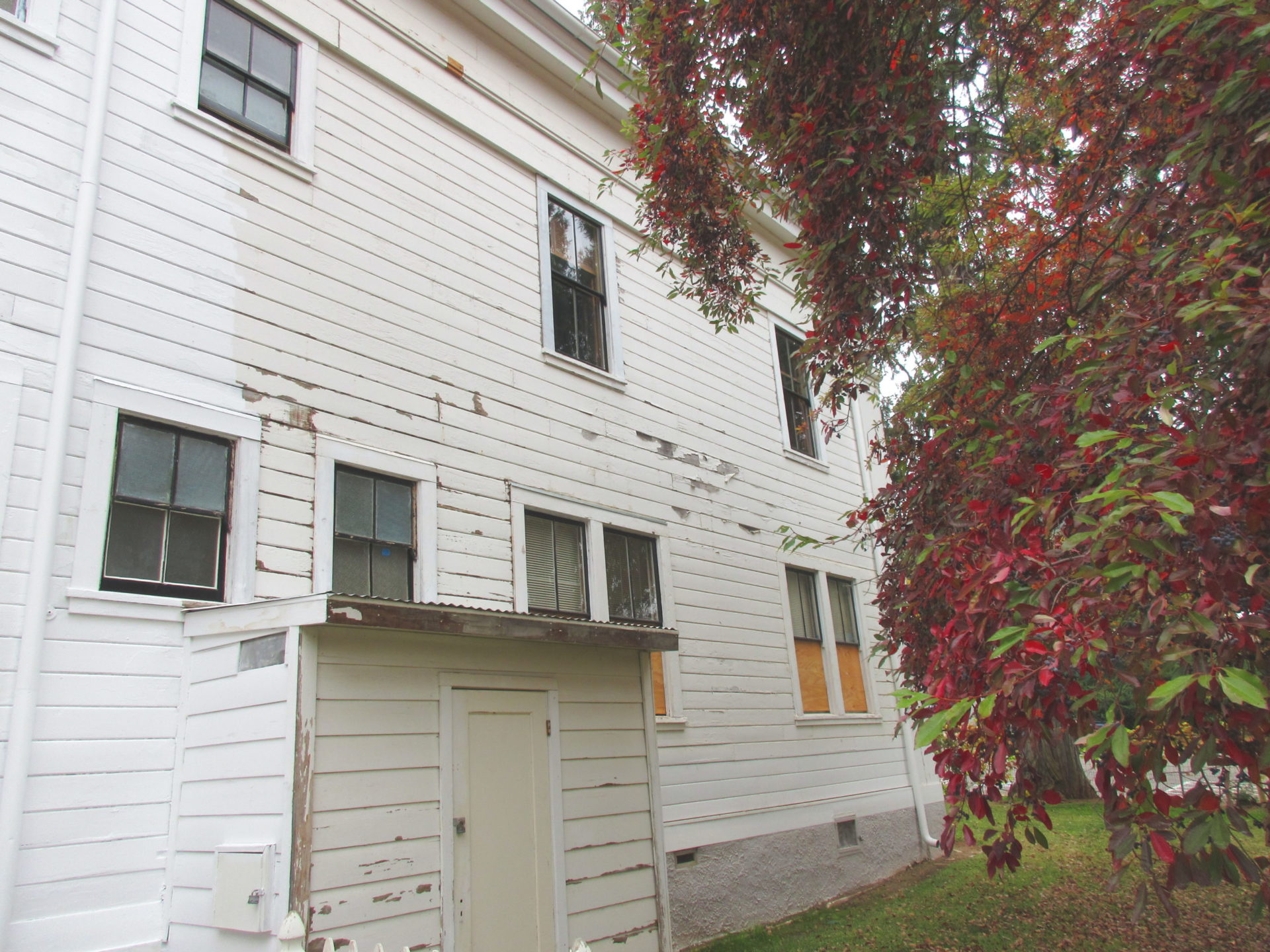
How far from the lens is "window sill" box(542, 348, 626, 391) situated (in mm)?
8805

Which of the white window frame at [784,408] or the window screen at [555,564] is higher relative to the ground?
the white window frame at [784,408]

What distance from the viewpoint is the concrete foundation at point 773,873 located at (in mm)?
8539

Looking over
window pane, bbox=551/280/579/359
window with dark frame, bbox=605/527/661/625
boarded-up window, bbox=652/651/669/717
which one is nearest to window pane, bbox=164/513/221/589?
window with dark frame, bbox=605/527/661/625

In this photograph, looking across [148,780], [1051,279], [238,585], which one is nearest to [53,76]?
[238,585]

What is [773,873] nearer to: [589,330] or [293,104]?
[589,330]

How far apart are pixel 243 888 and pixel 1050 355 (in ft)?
18.2

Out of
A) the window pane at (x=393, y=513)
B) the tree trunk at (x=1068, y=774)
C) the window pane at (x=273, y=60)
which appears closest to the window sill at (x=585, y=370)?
the window pane at (x=393, y=513)

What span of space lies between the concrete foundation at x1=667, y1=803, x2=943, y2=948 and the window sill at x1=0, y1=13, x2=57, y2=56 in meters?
8.09

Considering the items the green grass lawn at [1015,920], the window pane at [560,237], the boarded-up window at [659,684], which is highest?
the window pane at [560,237]

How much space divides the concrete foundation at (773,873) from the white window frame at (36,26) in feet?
26.6

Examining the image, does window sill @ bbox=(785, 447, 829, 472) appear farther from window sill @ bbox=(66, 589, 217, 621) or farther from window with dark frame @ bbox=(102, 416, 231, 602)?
window sill @ bbox=(66, 589, 217, 621)

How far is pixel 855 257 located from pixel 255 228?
4374mm

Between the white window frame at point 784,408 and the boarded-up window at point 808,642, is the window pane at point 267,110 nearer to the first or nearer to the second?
the white window frame at point 784,408

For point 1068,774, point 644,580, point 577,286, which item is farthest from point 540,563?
point 1068,774
